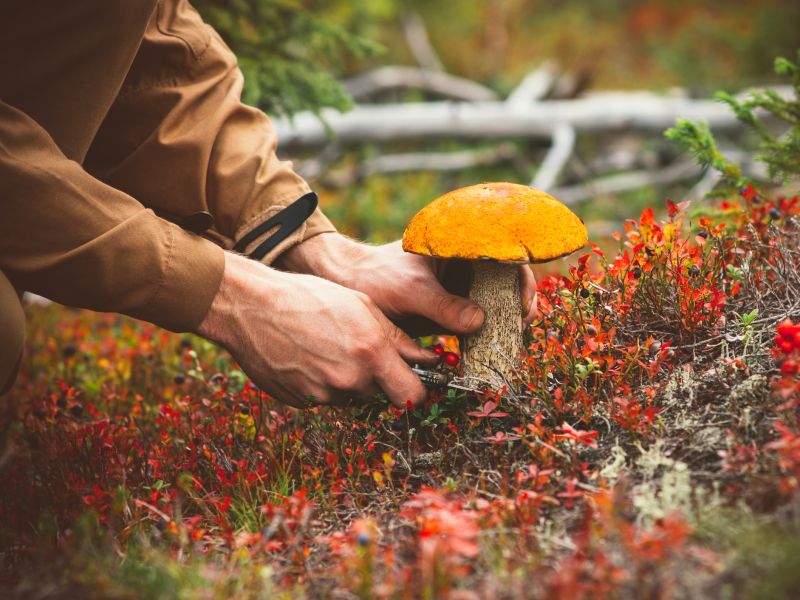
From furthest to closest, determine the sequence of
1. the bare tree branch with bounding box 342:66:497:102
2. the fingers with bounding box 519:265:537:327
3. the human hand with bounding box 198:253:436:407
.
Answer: the bare tree branch with bounding box 342:66:497:102 → the fingers with bounding box 519:265:537:327 → the human hand with bounding box 198:253:436:407

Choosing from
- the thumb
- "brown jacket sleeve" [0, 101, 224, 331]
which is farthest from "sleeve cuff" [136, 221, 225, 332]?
the thumb

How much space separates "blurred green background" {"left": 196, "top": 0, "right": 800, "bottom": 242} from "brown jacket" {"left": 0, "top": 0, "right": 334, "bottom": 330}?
1.34 metres

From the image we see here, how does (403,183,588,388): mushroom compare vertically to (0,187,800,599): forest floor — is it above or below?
above

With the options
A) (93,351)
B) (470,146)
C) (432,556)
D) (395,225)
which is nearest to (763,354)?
(432,556)

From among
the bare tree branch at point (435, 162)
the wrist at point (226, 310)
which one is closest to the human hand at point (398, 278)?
the wrist at point (226, 310)

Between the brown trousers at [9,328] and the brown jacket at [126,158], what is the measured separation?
78mm

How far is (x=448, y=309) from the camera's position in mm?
2531

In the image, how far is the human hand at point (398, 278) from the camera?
99.8 inches

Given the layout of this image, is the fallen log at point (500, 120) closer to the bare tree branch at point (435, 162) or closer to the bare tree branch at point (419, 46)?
the bare tree branch at point (435, 162)

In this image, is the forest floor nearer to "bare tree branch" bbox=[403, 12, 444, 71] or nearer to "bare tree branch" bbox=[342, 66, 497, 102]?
"bare tree branch" bbox=[342, 66, 497, 102]

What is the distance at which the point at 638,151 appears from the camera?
9.80m

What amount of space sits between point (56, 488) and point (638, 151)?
9116 mm

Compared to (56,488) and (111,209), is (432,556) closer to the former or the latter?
(111,209)

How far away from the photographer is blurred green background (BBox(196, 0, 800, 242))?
189 inches
